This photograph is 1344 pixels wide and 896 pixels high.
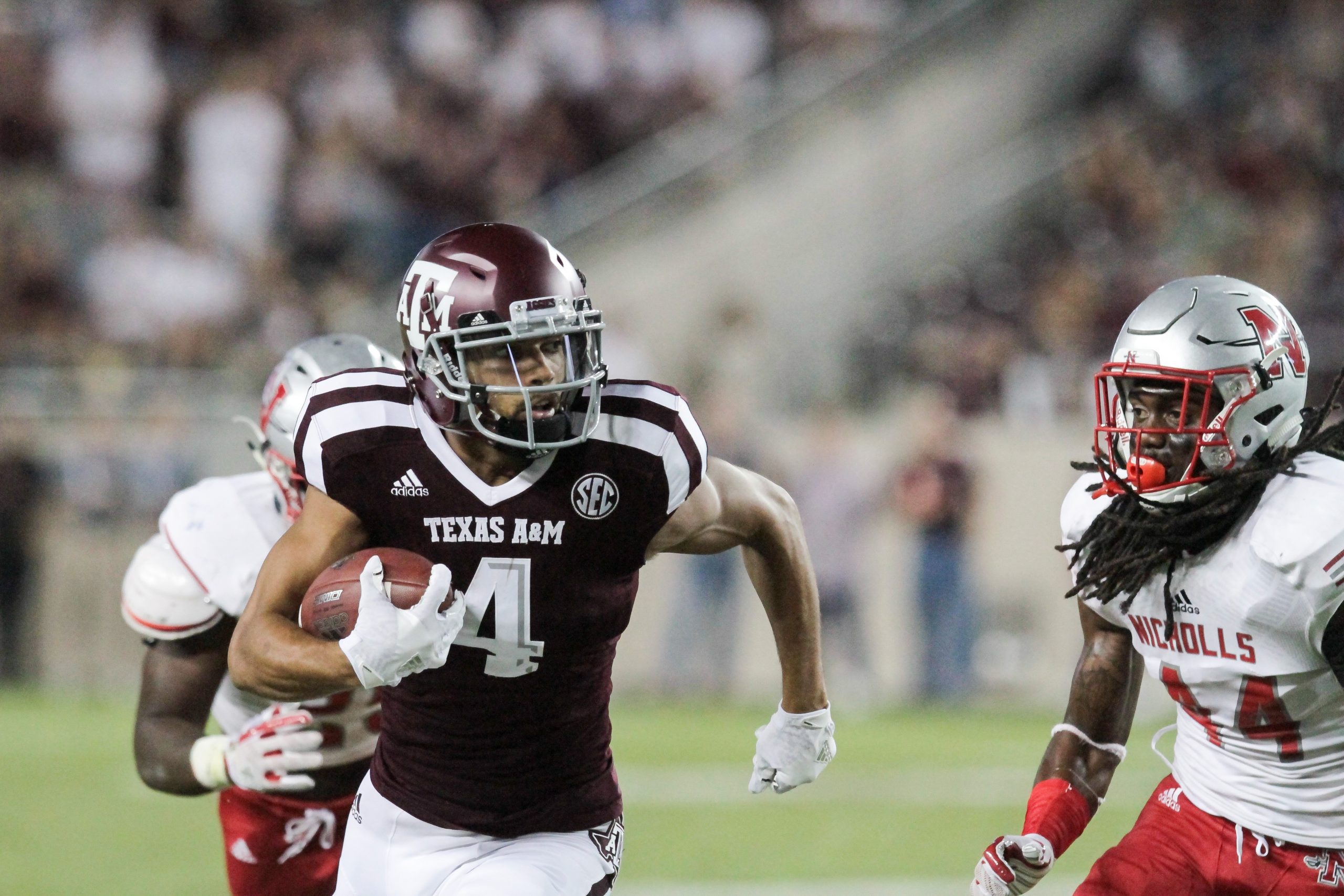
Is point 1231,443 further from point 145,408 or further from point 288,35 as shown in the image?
point 288,35

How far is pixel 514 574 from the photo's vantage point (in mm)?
3205

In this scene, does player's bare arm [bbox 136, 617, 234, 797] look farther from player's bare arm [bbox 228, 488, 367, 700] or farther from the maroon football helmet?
the maroon football helmet

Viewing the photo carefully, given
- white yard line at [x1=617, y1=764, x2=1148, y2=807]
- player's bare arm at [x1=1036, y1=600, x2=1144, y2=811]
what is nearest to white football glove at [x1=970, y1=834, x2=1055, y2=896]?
player's bare arm at [x1=1036, y1=600, x2=1144, y2=811]

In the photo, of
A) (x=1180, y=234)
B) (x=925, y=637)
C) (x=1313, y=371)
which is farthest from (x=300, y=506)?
(x=1180, y=234)

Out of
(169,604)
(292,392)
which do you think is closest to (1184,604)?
(292,392)

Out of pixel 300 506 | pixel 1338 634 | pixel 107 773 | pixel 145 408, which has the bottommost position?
pixel 107 773

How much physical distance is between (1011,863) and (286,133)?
30.3 ft

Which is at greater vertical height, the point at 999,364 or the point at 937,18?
the point at 937,18

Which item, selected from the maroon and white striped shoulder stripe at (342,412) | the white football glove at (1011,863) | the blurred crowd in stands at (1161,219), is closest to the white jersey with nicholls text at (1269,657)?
the white football glove at (1011,863)

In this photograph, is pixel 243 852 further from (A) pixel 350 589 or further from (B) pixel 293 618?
(A) pixel 350 589

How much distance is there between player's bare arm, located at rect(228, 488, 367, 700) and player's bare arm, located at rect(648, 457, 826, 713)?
0.61 meters

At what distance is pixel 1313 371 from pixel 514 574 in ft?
25.7

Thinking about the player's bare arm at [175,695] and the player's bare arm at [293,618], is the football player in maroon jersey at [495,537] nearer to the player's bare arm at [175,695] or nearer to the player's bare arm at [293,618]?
the player's bare arm at [293,618]

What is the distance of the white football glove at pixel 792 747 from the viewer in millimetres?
3637
